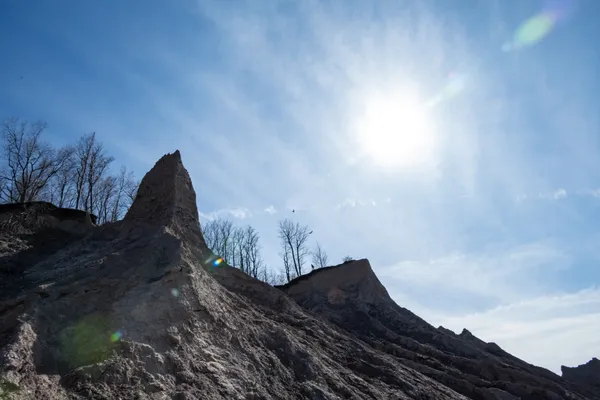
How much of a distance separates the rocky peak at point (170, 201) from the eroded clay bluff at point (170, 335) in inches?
1.8

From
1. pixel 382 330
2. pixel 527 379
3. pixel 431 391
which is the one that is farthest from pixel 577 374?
pixel 431 391

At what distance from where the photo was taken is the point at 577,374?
29.0 metres

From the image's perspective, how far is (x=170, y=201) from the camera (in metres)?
12.9

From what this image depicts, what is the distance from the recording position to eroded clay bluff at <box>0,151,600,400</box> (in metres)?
6.09

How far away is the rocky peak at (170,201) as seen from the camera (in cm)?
1229

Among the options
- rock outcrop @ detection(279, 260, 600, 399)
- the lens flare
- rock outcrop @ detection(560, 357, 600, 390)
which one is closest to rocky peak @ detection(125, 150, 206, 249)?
the lens flare

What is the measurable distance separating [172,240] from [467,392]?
1080 cm

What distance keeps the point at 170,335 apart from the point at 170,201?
6370mm

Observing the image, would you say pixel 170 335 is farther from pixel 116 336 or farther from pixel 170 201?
pixel 170 201

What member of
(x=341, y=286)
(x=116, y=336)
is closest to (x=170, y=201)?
(x=116, y=336)

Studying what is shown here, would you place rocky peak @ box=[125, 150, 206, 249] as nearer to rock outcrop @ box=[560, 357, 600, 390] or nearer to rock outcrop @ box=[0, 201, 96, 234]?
rock outcrop @ box=[0, 201, 96, 234]

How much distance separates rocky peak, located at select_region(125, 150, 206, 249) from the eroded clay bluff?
0.15 ft

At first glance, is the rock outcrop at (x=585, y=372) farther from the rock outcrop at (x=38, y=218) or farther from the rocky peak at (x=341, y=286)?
the rock outcrop at (x=38, y=218)

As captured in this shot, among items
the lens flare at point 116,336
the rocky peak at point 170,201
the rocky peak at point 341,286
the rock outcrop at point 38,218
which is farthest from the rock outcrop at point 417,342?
the rock outcrop at point 38,218
